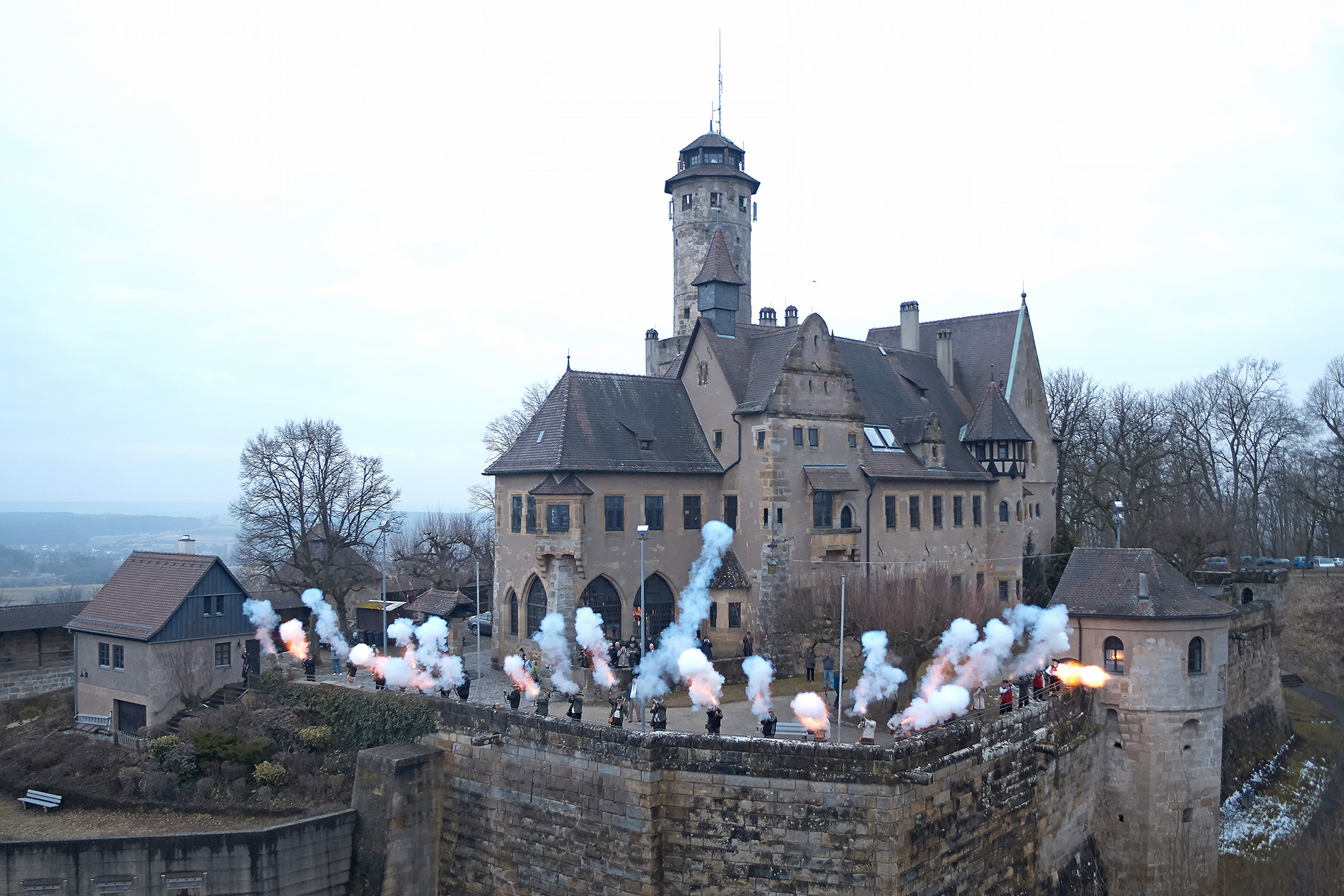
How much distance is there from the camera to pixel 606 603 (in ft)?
127

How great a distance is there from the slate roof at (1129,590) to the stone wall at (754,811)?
3857mm

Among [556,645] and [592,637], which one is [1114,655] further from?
[556,645]

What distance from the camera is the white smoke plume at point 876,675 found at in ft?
89.2

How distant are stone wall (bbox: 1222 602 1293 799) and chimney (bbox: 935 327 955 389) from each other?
1833 cm

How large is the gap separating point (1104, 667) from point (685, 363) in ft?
75.3

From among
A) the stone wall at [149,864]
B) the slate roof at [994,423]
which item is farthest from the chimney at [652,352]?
the stone wall at [149,864]

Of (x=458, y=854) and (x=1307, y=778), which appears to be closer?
(x=458, y=854)

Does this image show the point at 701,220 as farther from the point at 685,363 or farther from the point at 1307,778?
the point at 1307,778

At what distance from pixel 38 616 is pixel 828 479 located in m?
35.5

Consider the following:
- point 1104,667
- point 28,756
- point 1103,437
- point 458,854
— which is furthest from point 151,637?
point 1103,437

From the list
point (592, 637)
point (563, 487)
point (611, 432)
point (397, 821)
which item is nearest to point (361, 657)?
point (397, 821)

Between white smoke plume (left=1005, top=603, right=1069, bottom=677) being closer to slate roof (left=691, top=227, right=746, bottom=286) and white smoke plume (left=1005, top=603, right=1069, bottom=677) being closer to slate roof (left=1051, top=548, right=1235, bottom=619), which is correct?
slate roof (left=1051, top=548, right=1235, bottom=619)

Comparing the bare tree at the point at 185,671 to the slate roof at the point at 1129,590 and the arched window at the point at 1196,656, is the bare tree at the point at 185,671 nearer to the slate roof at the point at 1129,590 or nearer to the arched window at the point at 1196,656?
the slate roof at the point at 1129,590

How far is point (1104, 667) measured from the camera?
29219 millimetres
